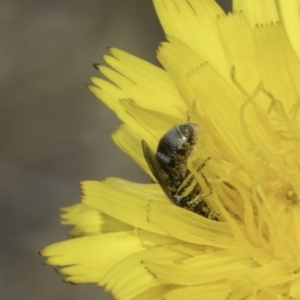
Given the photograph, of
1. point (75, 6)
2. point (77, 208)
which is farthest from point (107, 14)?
point (77, 208)

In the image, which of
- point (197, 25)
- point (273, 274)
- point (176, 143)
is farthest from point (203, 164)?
point (197, 25)

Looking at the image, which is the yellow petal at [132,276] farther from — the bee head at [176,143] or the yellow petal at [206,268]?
the bee head at [176,143]

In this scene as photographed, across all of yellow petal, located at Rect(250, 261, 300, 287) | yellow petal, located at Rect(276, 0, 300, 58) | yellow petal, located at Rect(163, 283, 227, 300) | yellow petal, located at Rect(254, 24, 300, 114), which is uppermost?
yellow petal, located at Rect(276, 0, 300, 58)

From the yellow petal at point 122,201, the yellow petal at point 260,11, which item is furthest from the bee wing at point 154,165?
the yellow petal at point 260,11

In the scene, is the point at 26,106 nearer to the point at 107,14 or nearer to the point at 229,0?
the point at 107,14

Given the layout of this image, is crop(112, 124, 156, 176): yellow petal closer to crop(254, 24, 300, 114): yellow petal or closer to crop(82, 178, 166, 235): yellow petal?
crop(82, 178, 166, 235): yellow petal

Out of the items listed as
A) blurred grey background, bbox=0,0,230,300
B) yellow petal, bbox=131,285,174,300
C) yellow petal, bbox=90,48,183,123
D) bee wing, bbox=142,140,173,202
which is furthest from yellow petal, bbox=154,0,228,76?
blurred grey background, bbox=0,0,230,300
